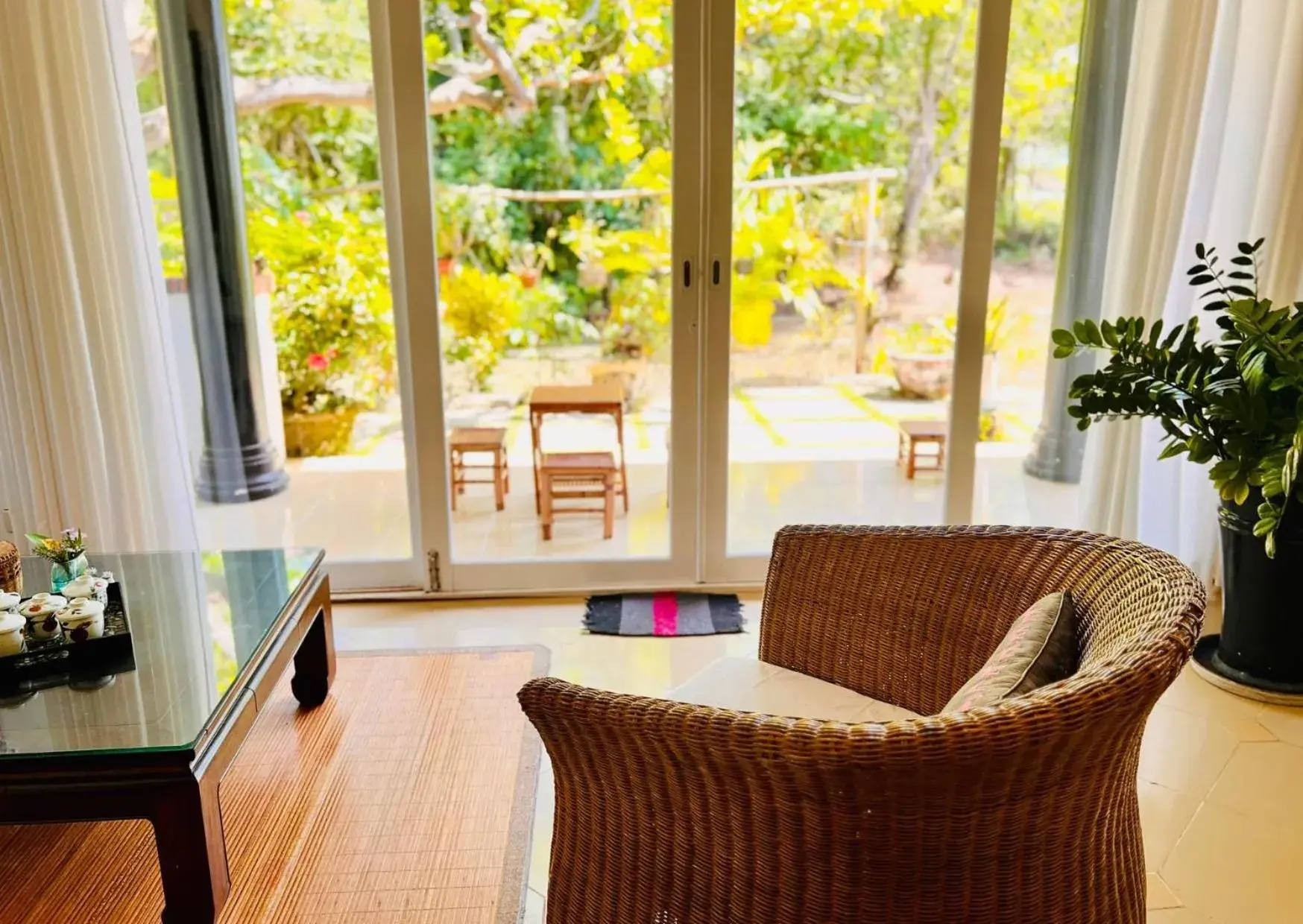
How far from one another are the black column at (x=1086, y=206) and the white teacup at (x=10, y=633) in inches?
113

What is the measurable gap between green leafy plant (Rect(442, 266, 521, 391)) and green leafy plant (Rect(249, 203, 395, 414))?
189 millimetres

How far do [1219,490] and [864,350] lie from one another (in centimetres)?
115

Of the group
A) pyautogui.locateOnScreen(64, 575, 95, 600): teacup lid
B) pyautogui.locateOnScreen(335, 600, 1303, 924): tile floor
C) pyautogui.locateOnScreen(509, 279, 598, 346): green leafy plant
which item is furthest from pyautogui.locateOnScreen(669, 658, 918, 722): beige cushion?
pyautogui.locateOnScreen(509, 279, 598, 346): green leafy plant

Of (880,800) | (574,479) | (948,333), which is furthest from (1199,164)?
(880,800)

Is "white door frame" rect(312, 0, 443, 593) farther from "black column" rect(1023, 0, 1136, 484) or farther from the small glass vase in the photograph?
"black column" rect(1023, 0, 1136, 484)

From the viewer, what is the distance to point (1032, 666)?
1.37 metres

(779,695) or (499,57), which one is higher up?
(499,57)

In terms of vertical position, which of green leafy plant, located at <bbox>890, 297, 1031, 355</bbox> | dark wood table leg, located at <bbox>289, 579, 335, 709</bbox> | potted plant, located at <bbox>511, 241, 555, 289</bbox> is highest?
potted plant, located at <bbox>511, 241, 555, 289</bbox>

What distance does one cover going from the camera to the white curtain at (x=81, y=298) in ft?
8.32

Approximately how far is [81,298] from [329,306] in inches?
26.6

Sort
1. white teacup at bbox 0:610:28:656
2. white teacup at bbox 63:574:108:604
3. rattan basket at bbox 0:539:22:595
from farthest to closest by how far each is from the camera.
Answer: rattan basket at bbox 0:539:22:595, white teacup at bbox 63:574:108:604, white teacup at bbox 0:610:28:656

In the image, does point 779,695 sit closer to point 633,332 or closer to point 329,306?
point 633,332

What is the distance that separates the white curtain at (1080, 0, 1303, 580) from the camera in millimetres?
2713

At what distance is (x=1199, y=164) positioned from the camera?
2.86 m
